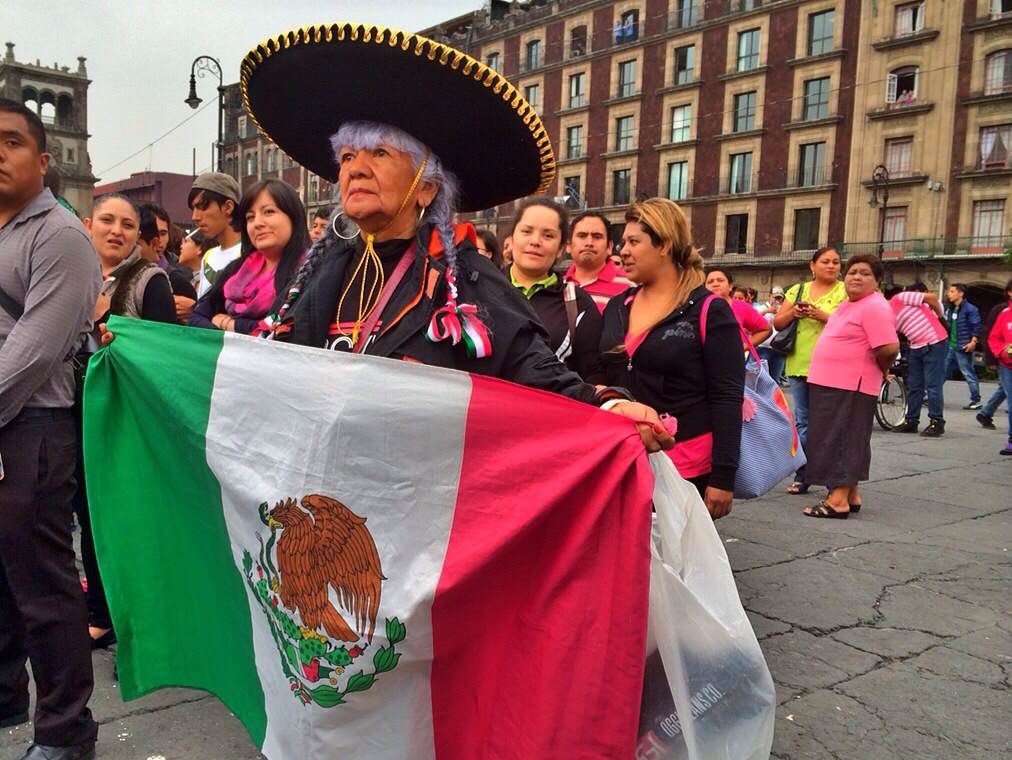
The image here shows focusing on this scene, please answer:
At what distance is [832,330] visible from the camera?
19.6 feet

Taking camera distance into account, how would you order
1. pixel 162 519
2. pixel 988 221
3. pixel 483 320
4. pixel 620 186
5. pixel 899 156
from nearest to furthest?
pixel 483 320 → pixel 162 519 → pixel 988 221 → pixel 899 156 → pixel 620 186

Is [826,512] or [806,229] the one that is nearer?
[826,512]

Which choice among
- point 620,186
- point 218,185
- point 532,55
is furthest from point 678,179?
point 218,185

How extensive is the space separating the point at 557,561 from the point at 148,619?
1562 millimetres

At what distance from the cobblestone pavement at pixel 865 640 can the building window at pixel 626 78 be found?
40.6 meters

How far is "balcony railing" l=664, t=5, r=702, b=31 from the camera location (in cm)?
4088

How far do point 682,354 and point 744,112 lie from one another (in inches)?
1566

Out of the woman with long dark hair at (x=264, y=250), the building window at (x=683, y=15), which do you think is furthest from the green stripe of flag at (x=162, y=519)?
Result: the building window at (x=683, y=15)

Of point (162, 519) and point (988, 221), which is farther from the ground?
point (988, 221)

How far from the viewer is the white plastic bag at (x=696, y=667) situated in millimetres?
1876

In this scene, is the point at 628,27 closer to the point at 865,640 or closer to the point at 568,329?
the point at 568,329

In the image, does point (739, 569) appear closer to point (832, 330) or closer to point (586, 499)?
point (832, 330)

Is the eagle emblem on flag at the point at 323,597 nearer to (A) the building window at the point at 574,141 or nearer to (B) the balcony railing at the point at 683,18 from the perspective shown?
(B) the balcony railing at the point at 683,18

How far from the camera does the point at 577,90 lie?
46.1m
